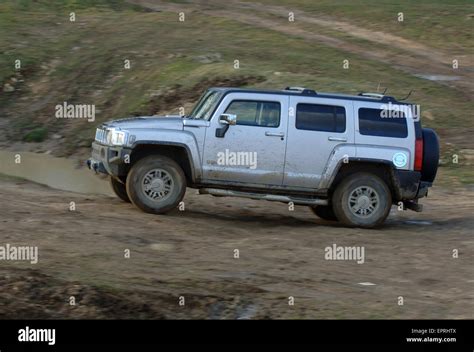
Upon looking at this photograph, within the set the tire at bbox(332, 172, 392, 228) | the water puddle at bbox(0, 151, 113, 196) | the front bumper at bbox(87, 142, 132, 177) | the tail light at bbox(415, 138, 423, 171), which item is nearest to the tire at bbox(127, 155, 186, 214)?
the front bumper at bbox(87, 142, 132, 177)

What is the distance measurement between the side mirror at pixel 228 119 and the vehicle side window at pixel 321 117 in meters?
0.94

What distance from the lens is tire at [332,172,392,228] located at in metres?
14.9

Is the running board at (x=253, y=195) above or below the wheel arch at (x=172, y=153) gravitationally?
below

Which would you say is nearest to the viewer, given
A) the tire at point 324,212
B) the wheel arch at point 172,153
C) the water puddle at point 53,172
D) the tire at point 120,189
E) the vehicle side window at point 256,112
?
the wheel arch at point 172,153

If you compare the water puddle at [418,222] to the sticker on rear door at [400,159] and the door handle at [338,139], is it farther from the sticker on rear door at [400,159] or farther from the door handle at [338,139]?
the door handle at [338,139]

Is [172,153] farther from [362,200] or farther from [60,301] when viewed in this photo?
[60,301]

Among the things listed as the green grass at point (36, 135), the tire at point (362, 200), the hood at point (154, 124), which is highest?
the hood at point (154, 124)

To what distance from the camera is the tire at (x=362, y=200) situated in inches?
588

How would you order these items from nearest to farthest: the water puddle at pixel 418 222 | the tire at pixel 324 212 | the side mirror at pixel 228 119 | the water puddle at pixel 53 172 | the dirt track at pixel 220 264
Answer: the dirt track at pixel 220 264 → the side mirror at pixel 228 119 → the tire at pixel 324 212 → the water puddle at pixel 418 222 → the water puddle at pixel 53 172

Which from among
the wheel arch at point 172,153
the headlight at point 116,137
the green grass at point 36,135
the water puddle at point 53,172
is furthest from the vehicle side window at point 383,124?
the green grass at point 36,135

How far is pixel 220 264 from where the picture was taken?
12.1 meters

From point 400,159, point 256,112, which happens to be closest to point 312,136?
point 256,112

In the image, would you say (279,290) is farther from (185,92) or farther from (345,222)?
(185,92)
